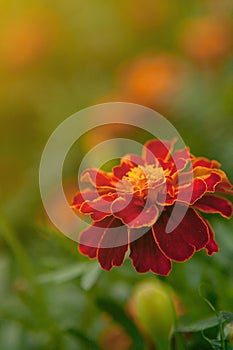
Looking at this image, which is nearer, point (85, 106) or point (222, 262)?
point (222, 262)

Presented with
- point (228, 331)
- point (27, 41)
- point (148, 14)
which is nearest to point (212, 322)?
point (228, 331)

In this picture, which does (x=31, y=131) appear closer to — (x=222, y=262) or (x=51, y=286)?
(x=51, y=286)

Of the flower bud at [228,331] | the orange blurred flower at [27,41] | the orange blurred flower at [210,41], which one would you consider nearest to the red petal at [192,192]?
the flower bud at [228,331]

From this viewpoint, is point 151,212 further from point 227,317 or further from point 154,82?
point 154,82

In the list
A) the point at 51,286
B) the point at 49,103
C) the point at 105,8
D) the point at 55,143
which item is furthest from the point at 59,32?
the point at 51,286

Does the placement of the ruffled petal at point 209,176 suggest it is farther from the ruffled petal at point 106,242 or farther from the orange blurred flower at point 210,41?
the orange blurred flower at point 210,41


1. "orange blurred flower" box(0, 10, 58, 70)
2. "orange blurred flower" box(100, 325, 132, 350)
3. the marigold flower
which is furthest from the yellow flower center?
"orange blurred flower" box(0, 10, 58, 70)
